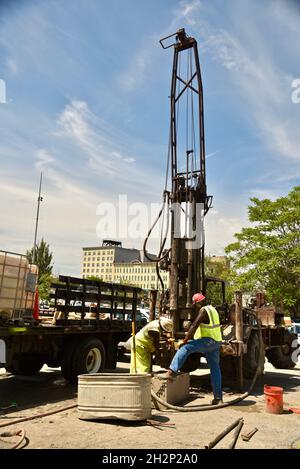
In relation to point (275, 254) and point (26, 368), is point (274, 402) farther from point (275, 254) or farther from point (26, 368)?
point (275, 254)

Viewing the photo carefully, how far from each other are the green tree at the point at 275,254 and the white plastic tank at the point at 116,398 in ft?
69.3

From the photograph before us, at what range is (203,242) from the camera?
10133 millimetres

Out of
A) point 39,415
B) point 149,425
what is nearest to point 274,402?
point 149,425

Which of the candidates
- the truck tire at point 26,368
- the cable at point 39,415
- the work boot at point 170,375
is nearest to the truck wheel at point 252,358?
the work boot at point 170,375

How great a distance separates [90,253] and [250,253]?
420 ft

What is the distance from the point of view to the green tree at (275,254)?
25.8 m

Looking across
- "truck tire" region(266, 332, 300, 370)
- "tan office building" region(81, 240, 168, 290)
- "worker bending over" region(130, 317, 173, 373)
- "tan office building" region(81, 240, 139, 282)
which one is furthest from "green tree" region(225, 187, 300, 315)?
"tan office building" region(81, 240, 139, 282)

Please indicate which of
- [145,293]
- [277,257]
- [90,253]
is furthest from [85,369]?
[90,253]

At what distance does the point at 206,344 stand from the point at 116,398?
206 centimetres

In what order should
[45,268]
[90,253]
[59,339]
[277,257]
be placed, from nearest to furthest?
[59,339] < [277,257] < [45,268] < [90,253]
